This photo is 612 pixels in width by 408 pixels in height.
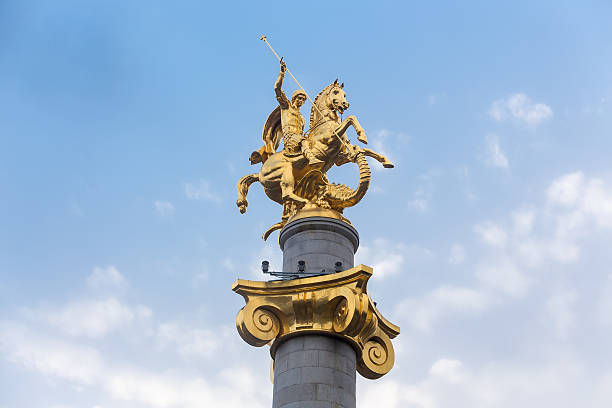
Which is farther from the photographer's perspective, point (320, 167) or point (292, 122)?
point (292, 122)

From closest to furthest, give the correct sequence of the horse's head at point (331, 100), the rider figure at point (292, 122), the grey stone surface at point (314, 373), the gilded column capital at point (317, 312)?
the grey stone surface at point (314, 373)
the gilded column capital at point (317, 312)
the rider figure at point (292, 122)
the horse's head at point (331, 100)

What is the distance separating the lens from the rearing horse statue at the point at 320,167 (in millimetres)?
26672

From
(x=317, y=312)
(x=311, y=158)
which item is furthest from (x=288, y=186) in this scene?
(x=317, y=312)

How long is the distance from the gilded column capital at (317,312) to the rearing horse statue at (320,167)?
3.99 metres

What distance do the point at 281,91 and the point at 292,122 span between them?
4.03ft

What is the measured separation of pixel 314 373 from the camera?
70.8 ft

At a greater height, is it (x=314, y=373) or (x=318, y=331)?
(x=318, y=331)

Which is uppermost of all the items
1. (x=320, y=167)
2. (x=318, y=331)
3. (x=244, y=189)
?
(x=244, y=189)

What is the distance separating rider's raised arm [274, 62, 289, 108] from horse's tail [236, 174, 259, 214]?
9.43 feet

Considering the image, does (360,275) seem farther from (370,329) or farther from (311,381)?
(311,381)

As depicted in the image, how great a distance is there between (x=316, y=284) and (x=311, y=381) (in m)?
3.06

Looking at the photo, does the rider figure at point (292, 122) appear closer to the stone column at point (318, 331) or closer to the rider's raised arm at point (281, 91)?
the rider's raised arm at point (281, 91)

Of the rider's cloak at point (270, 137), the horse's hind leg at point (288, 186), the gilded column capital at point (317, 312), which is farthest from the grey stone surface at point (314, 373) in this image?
the rider's cloak at point (270, 137)

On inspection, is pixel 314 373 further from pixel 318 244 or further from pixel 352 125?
pixel 352 125
